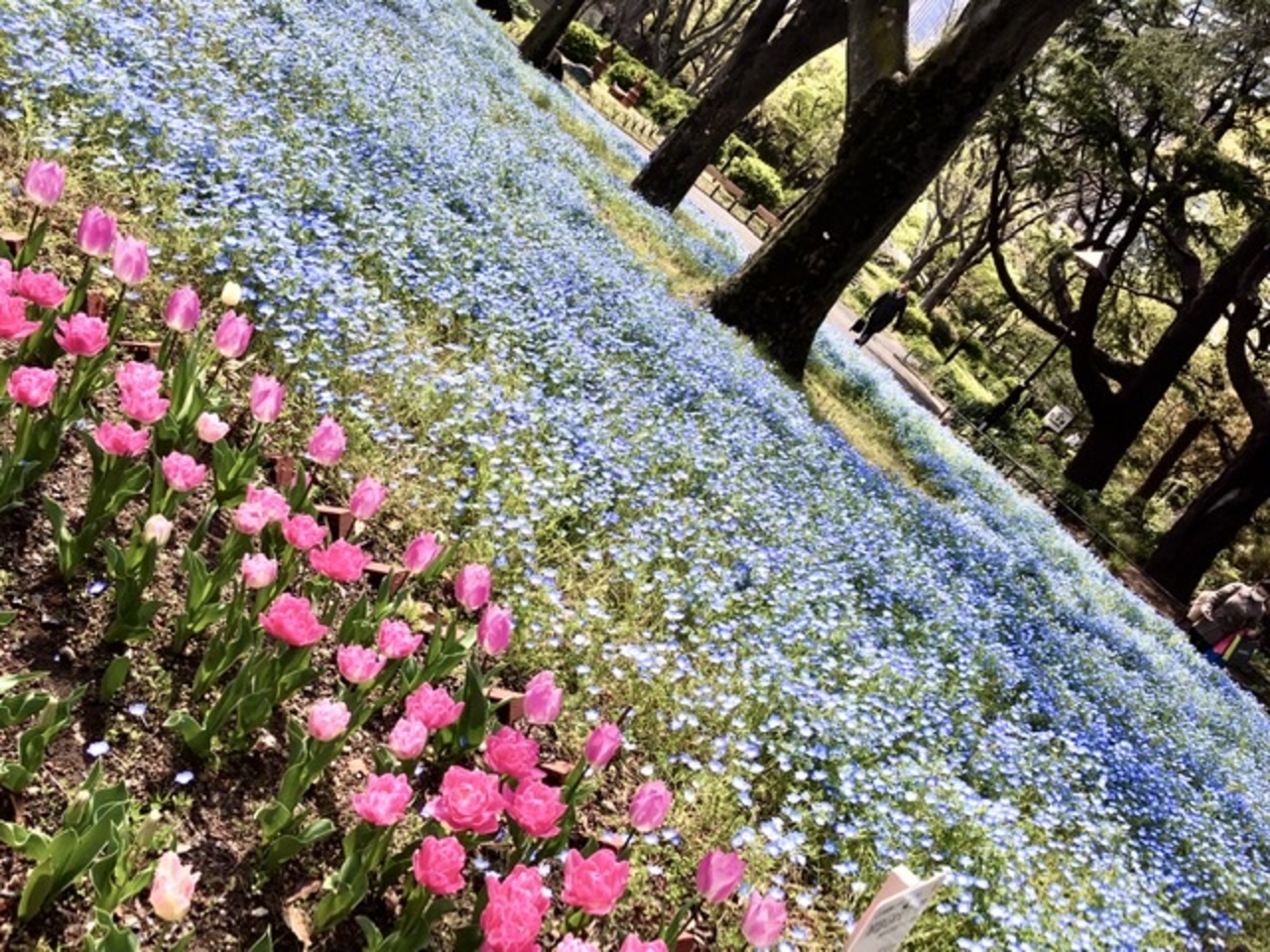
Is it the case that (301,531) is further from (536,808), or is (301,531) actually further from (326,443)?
(536,808)

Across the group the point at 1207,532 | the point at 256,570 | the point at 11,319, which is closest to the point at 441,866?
the point at 256,570

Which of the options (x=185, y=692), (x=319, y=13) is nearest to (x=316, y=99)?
(x=319, y=13)

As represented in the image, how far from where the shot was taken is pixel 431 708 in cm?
221

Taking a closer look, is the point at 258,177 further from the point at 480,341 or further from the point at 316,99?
the point at 316,99

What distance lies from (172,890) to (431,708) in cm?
70

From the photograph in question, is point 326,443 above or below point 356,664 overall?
above

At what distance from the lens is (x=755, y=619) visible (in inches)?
173

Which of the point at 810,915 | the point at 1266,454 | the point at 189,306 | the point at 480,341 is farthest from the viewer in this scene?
the point at 1266,454

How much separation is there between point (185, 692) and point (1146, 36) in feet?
77.2

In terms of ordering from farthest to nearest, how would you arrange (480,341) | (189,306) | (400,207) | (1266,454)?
(1266,454) → (400,207) → (480,341) → (189,306)

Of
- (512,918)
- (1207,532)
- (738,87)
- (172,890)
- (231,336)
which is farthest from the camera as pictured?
(1207,532)

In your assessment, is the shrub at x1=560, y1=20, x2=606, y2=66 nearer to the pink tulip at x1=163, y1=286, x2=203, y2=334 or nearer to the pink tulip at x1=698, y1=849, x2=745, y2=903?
the pink tulip at x1=163, y1=286, x2=203, y2=334

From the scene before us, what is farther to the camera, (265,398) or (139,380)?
(265,398)

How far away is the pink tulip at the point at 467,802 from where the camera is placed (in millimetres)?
1919
